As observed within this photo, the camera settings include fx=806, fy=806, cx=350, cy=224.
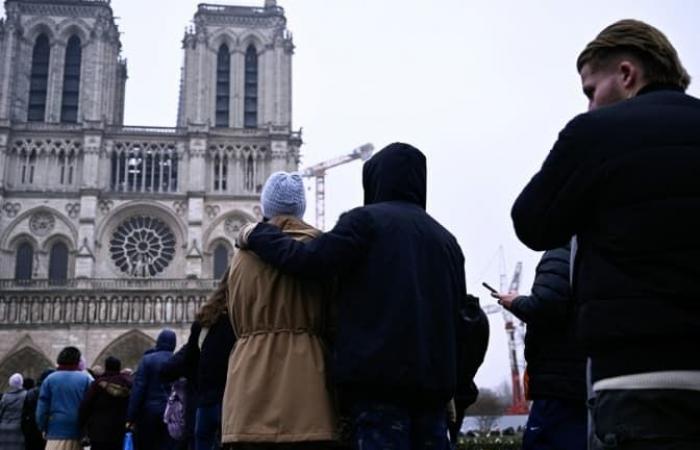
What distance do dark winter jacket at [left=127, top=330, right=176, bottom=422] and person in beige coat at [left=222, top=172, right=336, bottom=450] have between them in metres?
3.78

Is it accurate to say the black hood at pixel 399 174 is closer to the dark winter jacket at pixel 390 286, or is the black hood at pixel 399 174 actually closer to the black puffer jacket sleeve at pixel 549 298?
the dark winter jacket at pixel 390 286

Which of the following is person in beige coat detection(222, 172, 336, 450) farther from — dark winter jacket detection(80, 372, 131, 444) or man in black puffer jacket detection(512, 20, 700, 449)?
dark winter jacket detection(80, 372, 131, 444)

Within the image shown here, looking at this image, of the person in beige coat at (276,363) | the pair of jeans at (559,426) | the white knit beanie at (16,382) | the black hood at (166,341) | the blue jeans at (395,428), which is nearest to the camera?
the blue jeans at (395,428)

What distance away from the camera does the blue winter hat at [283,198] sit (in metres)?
4.38

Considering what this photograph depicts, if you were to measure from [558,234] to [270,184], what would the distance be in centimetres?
212

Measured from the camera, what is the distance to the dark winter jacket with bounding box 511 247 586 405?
13.5ft

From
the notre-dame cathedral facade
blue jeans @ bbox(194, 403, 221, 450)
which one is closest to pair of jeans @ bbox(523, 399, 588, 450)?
blue jeans @ bbox(194, 403, 221, 450)

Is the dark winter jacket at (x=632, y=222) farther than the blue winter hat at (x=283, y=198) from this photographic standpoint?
No

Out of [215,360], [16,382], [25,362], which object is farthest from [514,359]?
[215,360]

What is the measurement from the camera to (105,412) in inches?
316

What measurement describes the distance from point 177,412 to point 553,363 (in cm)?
366

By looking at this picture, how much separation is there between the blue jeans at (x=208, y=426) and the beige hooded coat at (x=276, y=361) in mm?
1419

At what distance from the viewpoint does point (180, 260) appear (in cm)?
3809

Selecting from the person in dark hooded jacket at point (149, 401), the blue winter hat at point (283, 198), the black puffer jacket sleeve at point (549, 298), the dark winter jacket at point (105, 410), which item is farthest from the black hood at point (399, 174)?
the dark winter jacket at point (105, 410)
